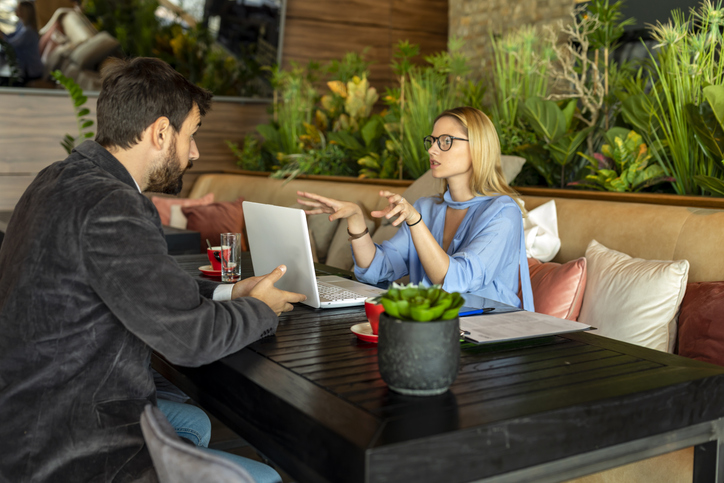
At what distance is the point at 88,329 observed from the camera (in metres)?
1.16

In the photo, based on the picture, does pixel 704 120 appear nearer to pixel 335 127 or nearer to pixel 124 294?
pixel 124 294

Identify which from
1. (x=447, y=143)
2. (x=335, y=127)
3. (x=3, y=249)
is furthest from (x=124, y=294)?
(x=335, y=127)

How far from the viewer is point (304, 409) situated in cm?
95

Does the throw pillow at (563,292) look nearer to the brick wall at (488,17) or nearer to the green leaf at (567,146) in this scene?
the green leaf at (567,146)

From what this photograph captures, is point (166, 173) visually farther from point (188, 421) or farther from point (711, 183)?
point (711, 183)

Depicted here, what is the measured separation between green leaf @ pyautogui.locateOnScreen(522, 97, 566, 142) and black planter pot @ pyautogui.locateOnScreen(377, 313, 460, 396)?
216 centimetres

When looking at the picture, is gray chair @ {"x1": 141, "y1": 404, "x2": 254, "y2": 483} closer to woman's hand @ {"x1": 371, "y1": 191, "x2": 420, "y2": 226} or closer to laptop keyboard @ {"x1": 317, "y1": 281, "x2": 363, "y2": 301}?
laptop keyboard @ {"x1": 317, "y1": 281, "x2": 363, "y2": 301}

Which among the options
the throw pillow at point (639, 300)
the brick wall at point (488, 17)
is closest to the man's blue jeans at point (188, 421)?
the throw pillow at point (639, 300)

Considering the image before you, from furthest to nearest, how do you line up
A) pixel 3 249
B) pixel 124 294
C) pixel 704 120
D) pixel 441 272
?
pixel 704 120, pixel 441 272, pixel 3 249, pixel 124 294

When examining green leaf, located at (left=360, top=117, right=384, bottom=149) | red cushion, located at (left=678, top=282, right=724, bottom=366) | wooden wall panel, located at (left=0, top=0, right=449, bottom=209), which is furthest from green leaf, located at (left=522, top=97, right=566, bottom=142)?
wooden wall panel, located at (left=0, top=0, right=449, bottom=209)

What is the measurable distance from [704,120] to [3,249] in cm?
223

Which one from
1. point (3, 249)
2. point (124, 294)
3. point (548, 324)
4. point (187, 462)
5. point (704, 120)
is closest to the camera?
point (187, 462)

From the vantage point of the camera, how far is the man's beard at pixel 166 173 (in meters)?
1.44

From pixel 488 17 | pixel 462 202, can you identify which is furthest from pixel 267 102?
pixel 462 202
